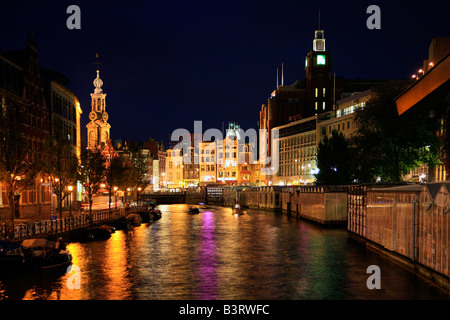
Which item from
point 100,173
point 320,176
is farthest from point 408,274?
point 320,176

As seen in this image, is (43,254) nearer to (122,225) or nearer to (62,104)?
(122,225)

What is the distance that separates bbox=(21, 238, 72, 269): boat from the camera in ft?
102

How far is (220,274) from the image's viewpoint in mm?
30703

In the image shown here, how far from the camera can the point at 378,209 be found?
1431 inches

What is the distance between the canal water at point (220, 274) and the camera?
24.7 metres

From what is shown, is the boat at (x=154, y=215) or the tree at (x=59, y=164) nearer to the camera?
the tree at (x=59, y=164)

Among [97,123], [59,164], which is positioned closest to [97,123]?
[97,123]

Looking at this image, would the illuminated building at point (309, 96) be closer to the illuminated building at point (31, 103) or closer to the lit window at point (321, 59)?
the lit window at point (321, 59)

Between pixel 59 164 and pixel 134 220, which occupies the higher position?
pixel 59 164

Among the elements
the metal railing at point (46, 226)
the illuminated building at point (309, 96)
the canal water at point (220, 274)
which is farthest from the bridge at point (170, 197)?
the canal water at point (220, 274)

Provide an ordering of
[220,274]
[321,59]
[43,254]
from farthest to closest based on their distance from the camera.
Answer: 1. [321,59]
2. [43,254]
3. [220,274]

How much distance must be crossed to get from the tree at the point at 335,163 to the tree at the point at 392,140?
2887 cm

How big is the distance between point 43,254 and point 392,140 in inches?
1609
